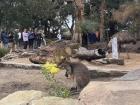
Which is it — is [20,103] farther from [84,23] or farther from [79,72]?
[84,23]

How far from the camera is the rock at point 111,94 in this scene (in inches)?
245

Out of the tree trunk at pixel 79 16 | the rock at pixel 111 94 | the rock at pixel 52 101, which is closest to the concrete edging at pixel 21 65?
the tree trunk at pixel 79 16

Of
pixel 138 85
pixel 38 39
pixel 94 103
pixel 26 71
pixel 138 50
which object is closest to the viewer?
pixel 94 103

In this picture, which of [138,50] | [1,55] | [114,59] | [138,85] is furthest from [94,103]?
[138,50]

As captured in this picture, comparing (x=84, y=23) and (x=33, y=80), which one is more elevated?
(x=84, y=23)

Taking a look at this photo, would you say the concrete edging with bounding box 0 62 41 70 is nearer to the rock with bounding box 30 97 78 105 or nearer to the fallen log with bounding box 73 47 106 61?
the fallen log with bounding box 73 47 106 61

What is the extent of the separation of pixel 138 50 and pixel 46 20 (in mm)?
13232

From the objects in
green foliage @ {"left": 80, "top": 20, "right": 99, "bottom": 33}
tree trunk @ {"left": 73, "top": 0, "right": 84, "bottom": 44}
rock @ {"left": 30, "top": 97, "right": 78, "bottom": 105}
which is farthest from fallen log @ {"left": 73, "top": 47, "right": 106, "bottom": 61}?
rock @ {"left": 30, "top": 97, "right": 78, "bottom": 105}

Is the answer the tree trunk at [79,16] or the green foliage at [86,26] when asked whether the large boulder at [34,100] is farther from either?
the green foliage at [86,26]

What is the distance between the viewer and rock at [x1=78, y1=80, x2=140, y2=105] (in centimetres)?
622

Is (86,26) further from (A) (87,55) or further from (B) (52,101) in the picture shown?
(B) (52,101)

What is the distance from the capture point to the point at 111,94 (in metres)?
6.41

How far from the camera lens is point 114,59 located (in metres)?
19.8

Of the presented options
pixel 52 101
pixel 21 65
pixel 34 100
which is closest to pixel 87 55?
pixel 21 65
